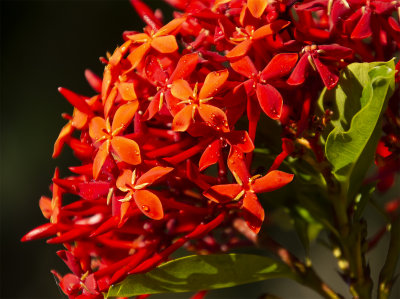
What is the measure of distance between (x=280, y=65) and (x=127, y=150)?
0.17 meters

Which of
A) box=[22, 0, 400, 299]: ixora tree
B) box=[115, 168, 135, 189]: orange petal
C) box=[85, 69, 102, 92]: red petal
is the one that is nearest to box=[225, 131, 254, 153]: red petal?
box=[22, 0, 400, 299]: ixora tree

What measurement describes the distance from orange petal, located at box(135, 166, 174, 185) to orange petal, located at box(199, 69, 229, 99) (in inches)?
3.1

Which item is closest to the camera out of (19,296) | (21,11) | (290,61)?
(290,61)

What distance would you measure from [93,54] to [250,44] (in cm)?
211

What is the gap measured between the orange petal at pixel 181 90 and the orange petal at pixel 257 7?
0.10m

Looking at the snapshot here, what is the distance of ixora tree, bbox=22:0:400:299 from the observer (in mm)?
572

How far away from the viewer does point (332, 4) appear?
60cm

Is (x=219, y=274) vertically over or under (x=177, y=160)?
under

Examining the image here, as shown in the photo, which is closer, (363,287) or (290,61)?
(290,61)

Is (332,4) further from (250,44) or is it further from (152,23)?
(152,23)

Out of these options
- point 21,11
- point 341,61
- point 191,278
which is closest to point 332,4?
point 341,61

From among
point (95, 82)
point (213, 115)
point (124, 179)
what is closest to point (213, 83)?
point (213, 115)

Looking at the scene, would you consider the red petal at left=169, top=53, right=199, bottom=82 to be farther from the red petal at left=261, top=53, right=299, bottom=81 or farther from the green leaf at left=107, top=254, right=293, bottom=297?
the green leaf at left=107, top=254, right=293, bottom=297

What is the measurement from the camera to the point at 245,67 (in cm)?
58
